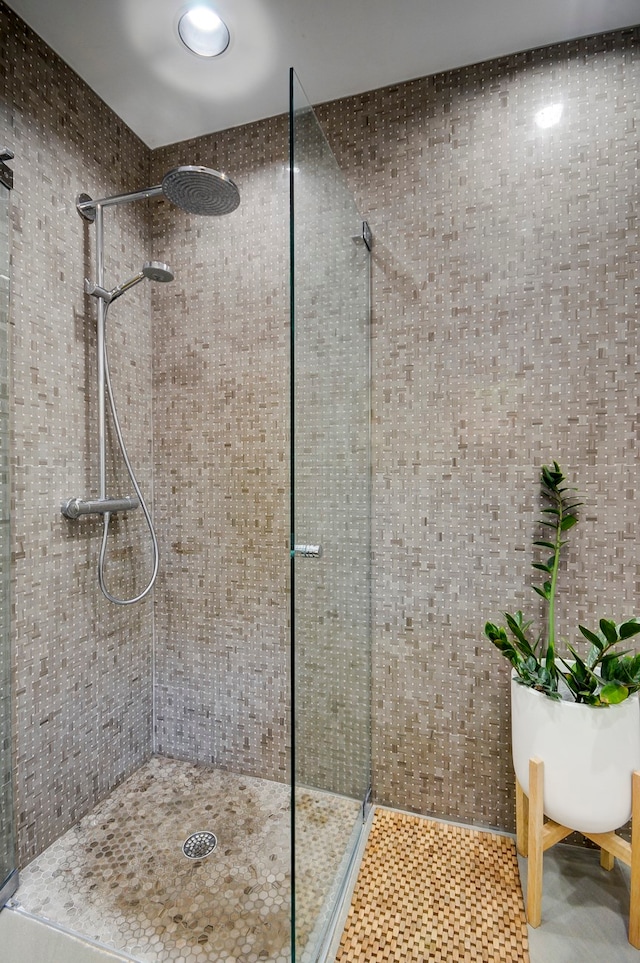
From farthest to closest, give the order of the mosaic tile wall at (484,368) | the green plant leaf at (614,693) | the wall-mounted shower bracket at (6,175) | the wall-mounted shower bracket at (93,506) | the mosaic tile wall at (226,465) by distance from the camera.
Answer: the mosaic tile wall at (226,465) → the wall-mounted shower bracket at (93,506) → the mosaic tile wall at (484,368) → the wall-mounted shower bracket at (6,175) → the green plant leaf at (614,693)

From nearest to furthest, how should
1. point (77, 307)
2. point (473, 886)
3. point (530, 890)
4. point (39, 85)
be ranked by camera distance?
point (530, 890), point (473, 886), point (39, 85), point (77, 307)

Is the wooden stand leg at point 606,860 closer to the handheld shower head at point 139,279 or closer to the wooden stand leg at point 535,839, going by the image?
the wooden stand leg at point 535,839

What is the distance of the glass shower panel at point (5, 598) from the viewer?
4.13 ft

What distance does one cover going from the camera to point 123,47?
4.70ft

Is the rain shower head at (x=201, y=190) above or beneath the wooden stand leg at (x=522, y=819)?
above

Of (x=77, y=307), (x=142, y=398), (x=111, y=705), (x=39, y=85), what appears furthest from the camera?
(x=142, y=398)

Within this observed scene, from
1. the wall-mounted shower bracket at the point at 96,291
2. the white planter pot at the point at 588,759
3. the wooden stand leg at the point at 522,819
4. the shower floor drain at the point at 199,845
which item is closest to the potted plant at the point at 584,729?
the white planter pot at the point at 588,759

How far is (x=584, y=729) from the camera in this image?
111cm

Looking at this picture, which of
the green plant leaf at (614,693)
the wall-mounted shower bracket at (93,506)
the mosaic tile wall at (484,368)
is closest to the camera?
the green plant leaf at (614,693)

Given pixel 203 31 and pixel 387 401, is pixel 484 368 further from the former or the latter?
pixel 203 31

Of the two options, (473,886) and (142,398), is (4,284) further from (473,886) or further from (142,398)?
(473,886)

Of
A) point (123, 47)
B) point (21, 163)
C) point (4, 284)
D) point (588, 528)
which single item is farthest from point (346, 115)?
point (588, 528)

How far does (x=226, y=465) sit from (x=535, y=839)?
1.43 meters

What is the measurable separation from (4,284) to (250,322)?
0.76m
